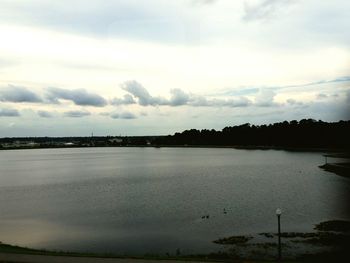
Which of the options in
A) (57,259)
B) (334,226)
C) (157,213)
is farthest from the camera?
(157,213)

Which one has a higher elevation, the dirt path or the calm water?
the dirt path

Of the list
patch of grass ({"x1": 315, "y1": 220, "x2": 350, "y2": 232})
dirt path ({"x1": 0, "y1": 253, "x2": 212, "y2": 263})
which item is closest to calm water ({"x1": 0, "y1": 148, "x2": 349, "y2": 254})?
patch of grass ({"x1": 315, "y1": 220, "x2": 350, "y2": 232})

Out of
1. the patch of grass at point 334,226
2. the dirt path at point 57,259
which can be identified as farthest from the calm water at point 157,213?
the dirt path at point 57,259

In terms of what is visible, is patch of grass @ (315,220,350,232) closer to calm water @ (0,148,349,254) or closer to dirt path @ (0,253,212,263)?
calm water @ (0,148,349,254)

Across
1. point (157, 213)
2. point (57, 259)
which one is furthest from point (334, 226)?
point (57, 259)

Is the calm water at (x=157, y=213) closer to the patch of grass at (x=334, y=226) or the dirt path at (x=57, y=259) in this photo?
the patch of grass at (x=334, y=226)

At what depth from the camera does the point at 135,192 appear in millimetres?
53125

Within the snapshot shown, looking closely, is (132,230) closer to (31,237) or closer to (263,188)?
(31,237)

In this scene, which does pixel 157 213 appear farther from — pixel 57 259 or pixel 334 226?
pixel 57 259

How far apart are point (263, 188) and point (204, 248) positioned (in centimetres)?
3005

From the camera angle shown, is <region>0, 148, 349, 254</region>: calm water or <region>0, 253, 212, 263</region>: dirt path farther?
<region>0, 148, 349, 254</region>: calm water

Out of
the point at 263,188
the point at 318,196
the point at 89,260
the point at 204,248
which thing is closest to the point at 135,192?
the point at 263,188

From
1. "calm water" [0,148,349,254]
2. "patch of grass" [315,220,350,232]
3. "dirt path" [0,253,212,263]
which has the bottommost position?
"calm water" [0,148,349,254]

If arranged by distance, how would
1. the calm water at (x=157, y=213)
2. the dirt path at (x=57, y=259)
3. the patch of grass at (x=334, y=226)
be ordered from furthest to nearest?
the patch of grass at (x=334, y=226)
the calm water at (x=157, y=213)
the dirt path at (x=57, y=259)
